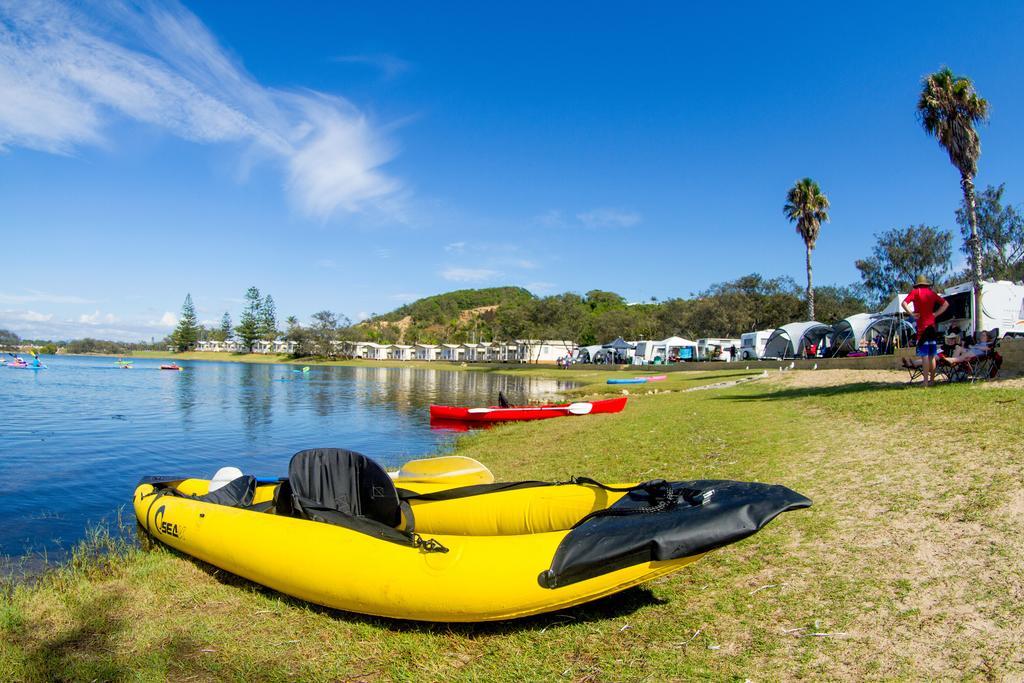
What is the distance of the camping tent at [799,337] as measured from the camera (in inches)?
1364

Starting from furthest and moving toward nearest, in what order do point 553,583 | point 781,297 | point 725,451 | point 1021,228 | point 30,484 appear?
point 781,297, point 1021,228, point 30,484, point 725,451, point 553,583

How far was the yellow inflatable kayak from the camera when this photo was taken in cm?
368

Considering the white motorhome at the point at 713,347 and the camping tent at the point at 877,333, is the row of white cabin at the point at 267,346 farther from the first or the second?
the camping tent at the point at 877,333

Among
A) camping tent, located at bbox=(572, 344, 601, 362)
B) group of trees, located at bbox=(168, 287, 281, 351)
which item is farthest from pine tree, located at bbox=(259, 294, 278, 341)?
camping tent, located at bbox=(572, 344, 601, 362)

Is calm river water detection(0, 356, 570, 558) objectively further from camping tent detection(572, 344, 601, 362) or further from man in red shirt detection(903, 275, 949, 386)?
camping tent detection(572, 344, 601, 362)

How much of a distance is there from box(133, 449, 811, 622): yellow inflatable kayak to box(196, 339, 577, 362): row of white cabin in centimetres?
7619

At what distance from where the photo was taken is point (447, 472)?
6.84 meters

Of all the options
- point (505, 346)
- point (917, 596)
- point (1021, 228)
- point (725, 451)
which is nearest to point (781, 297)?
point (1021, 228)

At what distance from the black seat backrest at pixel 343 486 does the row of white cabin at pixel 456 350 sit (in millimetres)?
76228

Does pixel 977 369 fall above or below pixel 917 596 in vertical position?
above

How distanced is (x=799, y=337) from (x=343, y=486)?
35.5 m

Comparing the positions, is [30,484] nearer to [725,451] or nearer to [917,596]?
[725,451]

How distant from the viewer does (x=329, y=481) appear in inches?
218

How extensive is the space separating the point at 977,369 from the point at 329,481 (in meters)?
13.7
